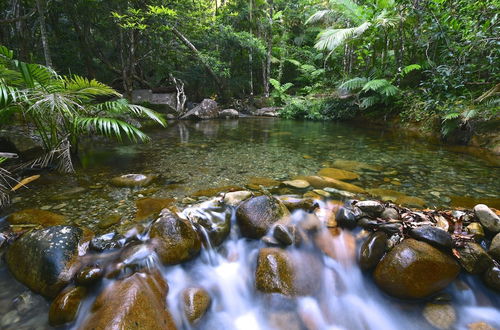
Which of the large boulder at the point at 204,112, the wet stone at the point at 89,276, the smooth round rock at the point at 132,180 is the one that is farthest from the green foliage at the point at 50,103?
the large boulder at the point at 204,112

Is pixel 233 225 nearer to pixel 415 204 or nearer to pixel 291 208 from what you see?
pixel 291 208

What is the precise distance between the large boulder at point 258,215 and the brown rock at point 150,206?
0.81 m

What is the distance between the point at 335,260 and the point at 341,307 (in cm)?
Answer: 35

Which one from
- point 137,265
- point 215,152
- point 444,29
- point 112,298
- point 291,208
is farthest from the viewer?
point 444,29

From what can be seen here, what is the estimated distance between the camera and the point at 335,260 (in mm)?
2088

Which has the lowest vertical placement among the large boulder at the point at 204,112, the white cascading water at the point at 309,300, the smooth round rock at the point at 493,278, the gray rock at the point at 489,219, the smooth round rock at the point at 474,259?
the white cascading water at the point at 309,300

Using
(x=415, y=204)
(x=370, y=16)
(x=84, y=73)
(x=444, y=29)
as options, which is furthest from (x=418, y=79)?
(x=84, y=73)

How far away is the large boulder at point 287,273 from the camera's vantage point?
1.85m

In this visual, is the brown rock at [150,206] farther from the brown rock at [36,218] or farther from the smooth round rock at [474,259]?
the smooth round rock at [474,259]

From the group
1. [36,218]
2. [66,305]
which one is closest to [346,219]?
[66,305]

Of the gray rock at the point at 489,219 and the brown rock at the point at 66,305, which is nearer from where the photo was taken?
the brown rock at the point at 66,305

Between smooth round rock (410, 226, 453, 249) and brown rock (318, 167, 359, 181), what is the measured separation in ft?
4.97

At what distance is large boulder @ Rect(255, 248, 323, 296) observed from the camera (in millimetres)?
1850

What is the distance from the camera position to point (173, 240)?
6.47 ft
